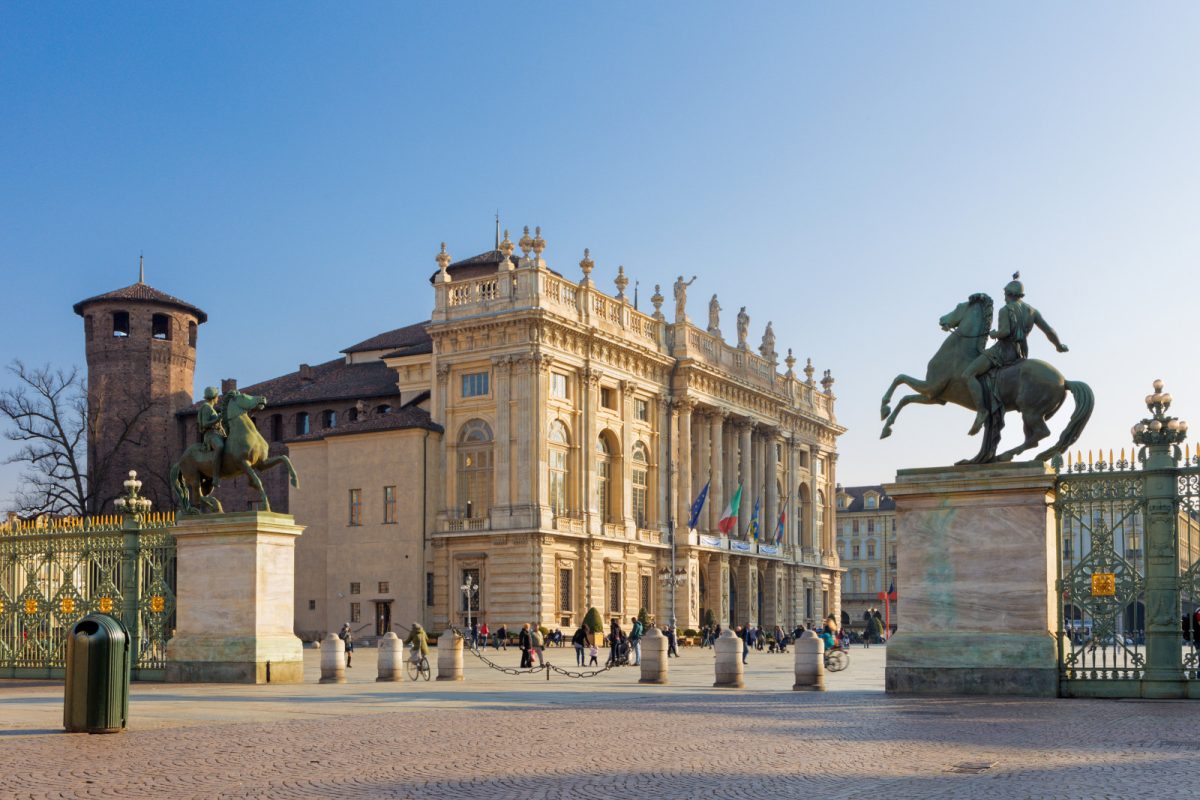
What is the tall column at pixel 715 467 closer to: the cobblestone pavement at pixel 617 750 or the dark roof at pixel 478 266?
the dark roof at pixel 478 266

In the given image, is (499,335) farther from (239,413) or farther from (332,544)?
(239,413)

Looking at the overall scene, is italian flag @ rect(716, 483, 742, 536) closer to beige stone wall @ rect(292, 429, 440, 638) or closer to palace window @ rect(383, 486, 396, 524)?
beige stone wall @ rect(292, 429, 440, 638)

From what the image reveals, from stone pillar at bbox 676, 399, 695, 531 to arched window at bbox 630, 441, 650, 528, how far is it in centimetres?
252

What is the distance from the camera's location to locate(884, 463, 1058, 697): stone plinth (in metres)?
21.4

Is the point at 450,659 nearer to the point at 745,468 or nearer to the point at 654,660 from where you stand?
the point at 654,660

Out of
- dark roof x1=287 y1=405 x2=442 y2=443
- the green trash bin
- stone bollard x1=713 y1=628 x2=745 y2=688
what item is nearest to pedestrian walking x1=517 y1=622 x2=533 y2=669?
stone bollard x1=713 y1=628 x2=745 y2=688

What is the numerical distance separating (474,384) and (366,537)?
880 centimetres

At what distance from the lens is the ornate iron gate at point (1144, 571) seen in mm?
20594

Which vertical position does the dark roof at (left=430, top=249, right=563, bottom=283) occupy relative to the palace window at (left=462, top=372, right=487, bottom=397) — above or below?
above

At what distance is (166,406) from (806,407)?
42530mm

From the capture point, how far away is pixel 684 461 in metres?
79.4

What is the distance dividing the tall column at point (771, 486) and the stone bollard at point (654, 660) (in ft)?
203

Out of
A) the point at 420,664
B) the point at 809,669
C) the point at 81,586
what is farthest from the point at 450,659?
the point at 809,669

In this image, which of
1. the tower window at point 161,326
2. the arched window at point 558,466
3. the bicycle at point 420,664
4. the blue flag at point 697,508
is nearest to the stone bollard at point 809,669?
the bicycle at point 420,664
